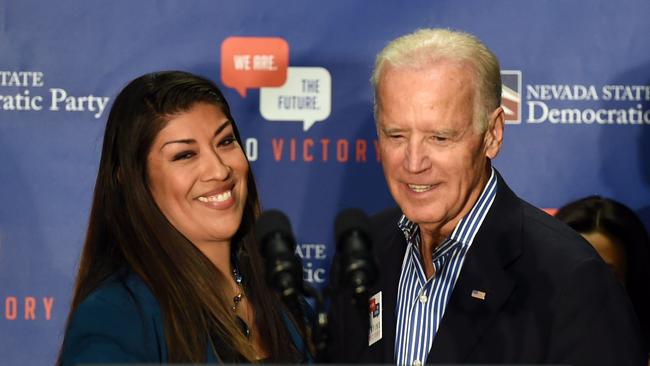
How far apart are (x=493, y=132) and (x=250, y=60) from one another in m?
1.36

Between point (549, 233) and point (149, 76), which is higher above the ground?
point (149, 76)

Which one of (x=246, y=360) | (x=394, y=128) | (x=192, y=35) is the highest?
(x=192, y=35)

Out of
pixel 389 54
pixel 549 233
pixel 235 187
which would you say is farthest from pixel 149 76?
pixel 549 233

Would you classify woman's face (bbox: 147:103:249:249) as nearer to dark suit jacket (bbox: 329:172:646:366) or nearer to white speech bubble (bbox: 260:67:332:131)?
dark suit jacket (bbox: 329:172:646:366)

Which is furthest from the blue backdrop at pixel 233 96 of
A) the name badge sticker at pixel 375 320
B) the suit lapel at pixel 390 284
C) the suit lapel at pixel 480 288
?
the suit lapel at pixel 480 288

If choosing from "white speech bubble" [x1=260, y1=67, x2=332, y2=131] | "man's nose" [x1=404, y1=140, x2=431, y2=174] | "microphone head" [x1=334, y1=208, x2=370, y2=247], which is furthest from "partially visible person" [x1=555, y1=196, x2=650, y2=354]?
"microphone head" [x1=334, y1=208, x2=370, y2=247]

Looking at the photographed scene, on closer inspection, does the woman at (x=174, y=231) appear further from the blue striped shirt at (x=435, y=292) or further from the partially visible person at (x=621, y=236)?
the partially visible person at (x=621, y=236)

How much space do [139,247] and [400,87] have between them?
0.83 metres

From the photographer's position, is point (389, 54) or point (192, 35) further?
point (192, 35)

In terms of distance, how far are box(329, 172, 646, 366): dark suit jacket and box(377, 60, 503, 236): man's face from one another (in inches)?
5.0

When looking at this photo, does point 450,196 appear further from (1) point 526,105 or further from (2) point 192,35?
(2) point 192,35

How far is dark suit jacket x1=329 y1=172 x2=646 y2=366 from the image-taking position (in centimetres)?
251

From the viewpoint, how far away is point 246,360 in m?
2.88

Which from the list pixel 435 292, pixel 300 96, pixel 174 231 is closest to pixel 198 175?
pixel 174 231
